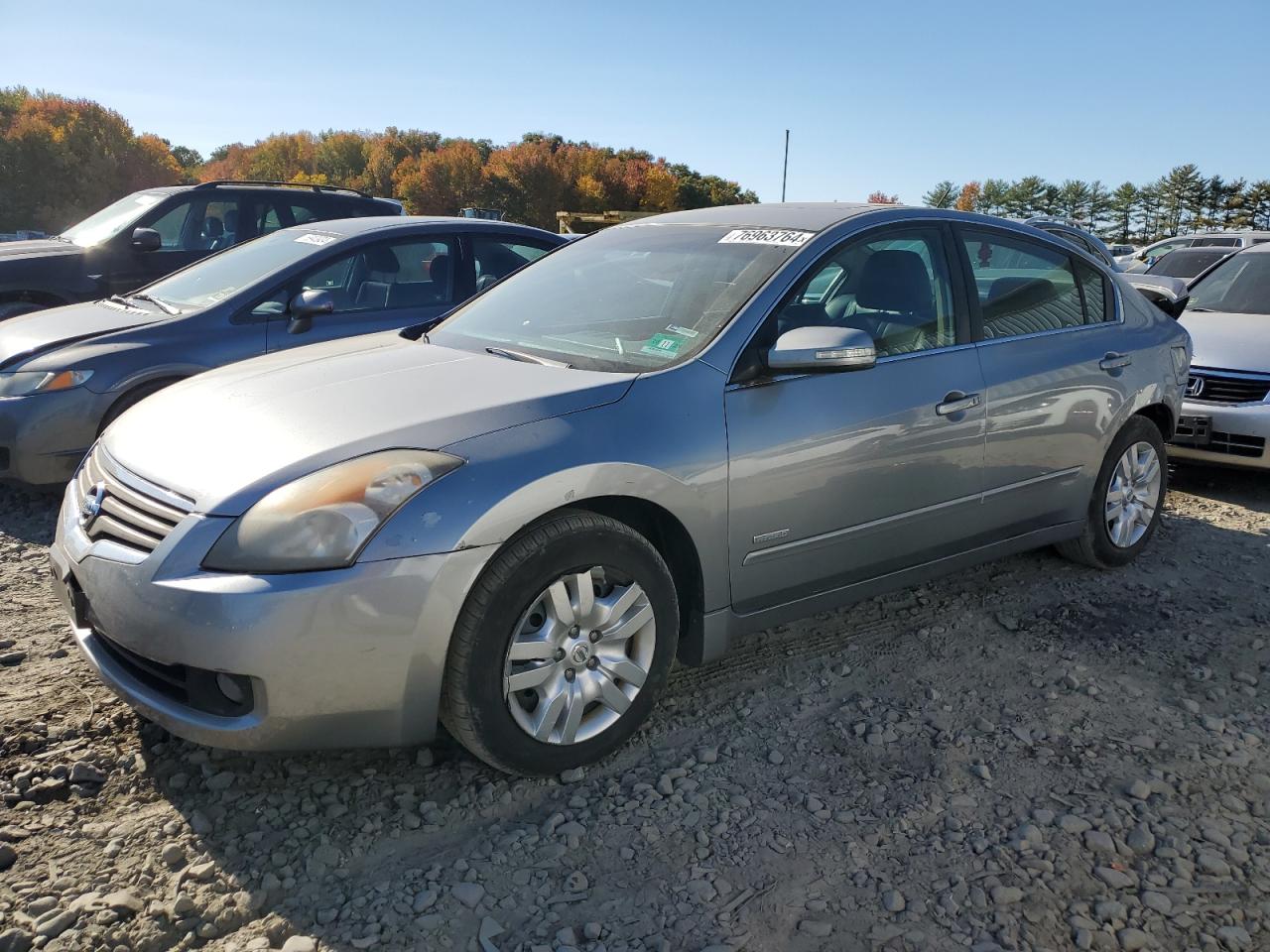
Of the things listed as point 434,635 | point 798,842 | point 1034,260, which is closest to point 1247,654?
point 1034,260

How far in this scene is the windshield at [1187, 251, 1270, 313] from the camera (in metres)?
7.15

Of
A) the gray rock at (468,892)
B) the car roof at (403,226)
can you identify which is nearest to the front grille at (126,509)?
the gray rock at (468,892)

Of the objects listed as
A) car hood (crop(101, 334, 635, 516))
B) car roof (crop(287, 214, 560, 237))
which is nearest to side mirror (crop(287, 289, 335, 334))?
car roof (crop(287, 214, 560, 237))

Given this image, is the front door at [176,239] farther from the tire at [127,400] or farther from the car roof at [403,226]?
the tire at [127,400]

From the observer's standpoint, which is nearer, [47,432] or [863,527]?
[863,527]

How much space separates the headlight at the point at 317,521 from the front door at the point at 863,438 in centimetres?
108

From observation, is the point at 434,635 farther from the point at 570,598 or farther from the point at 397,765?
the point at 397,765

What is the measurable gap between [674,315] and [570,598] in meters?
1.14

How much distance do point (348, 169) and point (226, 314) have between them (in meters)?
112

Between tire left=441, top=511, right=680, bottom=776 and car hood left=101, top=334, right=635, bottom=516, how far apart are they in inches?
15.0

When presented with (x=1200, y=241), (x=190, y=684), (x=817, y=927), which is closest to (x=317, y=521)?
(x=190, y=684)

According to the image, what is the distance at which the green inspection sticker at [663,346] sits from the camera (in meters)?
3.21

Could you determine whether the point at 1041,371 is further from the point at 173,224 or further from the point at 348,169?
the point at 348,169

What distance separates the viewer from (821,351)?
10.1 feet
